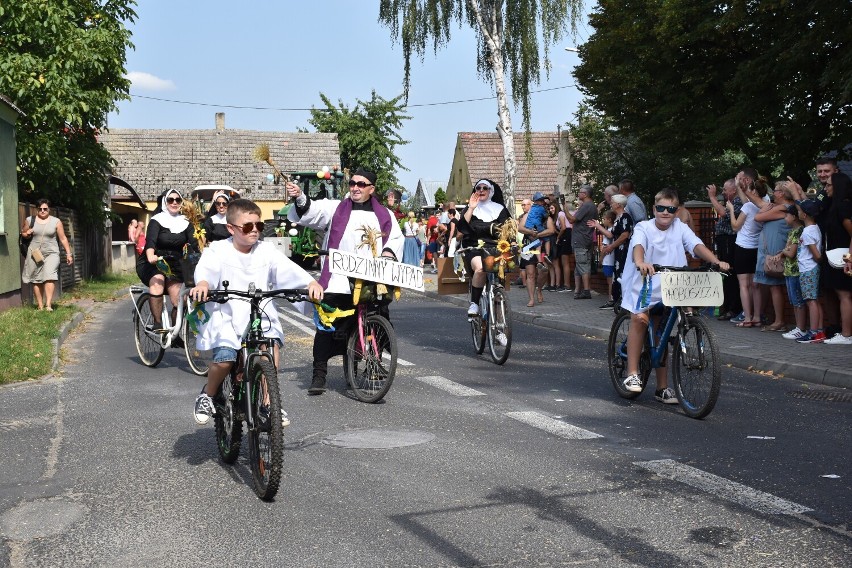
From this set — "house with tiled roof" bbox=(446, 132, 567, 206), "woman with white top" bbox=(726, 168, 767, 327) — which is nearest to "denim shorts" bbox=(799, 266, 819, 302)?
"woman with white top" bbox=(726, 168, 767, 327)

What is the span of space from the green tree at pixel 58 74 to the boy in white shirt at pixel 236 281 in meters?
18.9

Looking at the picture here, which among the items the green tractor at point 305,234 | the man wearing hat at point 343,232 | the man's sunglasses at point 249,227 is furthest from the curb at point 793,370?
the green tractor at point 305,234

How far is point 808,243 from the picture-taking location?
13.0 meters

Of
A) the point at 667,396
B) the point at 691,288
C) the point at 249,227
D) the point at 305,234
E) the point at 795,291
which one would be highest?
the point at 305,234

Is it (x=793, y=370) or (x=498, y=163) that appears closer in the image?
(x=793, y=370)

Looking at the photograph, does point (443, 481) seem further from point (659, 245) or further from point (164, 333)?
point (164, 333)

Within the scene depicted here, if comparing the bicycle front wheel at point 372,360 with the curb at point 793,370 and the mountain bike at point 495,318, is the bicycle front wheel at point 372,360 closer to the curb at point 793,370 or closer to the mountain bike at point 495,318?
the mountain bike at point 495,318

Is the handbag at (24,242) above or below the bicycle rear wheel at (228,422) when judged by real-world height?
above

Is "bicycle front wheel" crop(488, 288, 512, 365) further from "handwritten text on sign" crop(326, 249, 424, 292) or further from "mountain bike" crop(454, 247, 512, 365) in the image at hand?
"handwritten text on sign" crop(326, 249, 424, 292)

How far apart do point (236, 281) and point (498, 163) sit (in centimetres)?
6339

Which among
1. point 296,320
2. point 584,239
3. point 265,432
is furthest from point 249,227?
point 584,239

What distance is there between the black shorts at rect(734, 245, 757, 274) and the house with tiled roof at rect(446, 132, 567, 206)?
47770mm

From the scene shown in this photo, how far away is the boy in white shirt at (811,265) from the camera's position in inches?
508

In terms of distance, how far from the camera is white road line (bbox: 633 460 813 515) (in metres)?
5.69
